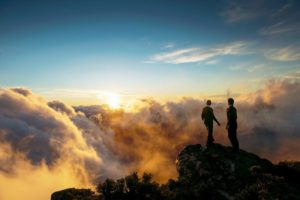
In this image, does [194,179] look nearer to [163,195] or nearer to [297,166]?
[163,195]

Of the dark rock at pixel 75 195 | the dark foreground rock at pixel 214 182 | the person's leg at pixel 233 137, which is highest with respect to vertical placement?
the person's leg at pixel 233 137

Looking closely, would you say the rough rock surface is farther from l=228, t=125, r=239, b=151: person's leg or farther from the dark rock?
the dark rock

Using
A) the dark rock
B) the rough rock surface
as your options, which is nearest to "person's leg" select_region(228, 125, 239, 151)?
the rough rock surface

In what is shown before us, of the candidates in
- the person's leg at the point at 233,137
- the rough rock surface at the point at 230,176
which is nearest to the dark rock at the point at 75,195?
the rough rock surface at the point at 230,176

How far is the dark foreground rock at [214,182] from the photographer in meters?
14.0

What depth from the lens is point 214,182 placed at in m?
15.2

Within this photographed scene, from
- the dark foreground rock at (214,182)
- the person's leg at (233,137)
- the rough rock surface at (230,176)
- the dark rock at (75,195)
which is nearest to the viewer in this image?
the rough rock surface at (230,176)

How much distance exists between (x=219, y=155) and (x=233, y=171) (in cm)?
189

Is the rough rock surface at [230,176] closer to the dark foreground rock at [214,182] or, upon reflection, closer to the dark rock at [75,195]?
the dark foreground rock at [214,182]

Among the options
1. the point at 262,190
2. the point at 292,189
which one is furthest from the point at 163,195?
the point at 292,189

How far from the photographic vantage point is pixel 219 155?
17625 mm

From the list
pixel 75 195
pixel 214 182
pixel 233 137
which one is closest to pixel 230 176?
pixel 214 182

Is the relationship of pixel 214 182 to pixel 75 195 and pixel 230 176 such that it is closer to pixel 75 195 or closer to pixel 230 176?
pixel 230 176

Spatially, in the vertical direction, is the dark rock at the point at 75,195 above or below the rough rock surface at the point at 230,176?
below
